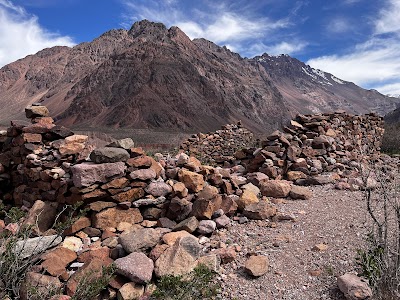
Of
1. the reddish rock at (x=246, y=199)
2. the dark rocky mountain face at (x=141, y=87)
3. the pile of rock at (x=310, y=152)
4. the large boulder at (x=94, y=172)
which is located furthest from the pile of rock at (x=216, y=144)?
the dark rocky mountain face at (x=141, y=87)

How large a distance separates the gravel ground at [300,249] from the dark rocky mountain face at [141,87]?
65884mm

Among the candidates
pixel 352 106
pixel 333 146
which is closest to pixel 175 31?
pixel 333 146

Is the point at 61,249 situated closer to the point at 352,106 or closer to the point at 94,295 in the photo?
the point at 94,295

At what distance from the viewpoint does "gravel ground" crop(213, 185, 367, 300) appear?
3.67 meters

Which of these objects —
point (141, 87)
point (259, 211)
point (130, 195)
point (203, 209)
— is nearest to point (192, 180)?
point (203, 209)

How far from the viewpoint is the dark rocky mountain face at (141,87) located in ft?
255

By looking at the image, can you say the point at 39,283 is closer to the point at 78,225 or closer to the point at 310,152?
the point at 78,225

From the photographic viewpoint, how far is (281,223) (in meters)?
5.17

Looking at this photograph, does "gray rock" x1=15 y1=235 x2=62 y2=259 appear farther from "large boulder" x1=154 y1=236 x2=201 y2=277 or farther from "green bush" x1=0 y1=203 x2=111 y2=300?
"large boulder" x1=154 y1=236 x2=201 y2=277

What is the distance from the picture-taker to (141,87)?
82500 mm

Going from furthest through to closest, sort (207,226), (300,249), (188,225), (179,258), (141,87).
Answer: (141,87) < (207,226) < (188,225) < (300,249) < (179,258)

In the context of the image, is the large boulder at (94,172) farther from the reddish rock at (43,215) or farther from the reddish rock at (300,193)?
the reddish rock at (300,193)

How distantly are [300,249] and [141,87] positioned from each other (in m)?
81.3

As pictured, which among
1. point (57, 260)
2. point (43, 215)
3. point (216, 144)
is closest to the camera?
point (57, 260)
